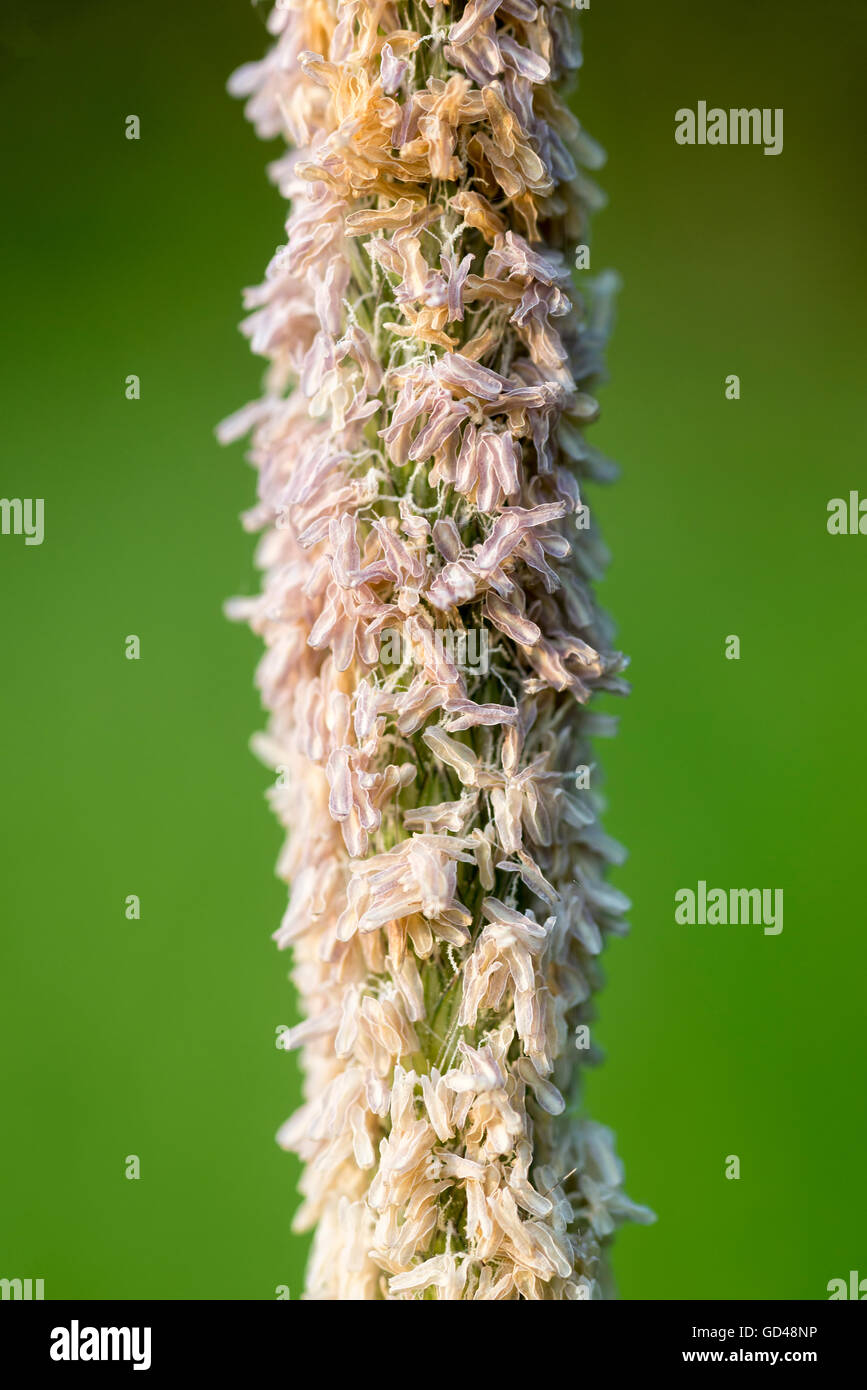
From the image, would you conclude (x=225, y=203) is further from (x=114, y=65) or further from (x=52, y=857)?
(x=52, y=857)

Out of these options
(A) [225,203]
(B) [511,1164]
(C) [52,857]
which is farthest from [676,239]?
(B) [511,1164]

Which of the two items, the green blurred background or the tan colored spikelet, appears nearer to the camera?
the tan colored spikelet

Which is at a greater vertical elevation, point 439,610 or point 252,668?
point 252,668

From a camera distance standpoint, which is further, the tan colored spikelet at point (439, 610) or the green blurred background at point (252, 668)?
the green blurred background at point (252, 668)

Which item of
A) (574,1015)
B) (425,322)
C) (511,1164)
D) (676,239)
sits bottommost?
(511,1164)

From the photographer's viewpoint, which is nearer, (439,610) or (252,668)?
(439,610)
